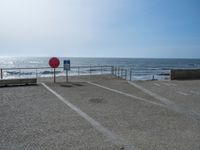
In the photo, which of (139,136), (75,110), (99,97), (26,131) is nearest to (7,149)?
(26,131)

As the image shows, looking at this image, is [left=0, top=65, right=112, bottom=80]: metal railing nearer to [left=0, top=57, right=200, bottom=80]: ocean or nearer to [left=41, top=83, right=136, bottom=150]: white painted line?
[left=0, top=57, right=200, bottom=80]: ocean

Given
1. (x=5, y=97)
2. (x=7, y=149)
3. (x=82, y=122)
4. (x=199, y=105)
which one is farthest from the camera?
(x=5, y=97)

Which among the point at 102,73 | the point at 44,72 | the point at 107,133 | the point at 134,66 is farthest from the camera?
the point at 134,66

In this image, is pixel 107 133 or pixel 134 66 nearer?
pixel 107 133

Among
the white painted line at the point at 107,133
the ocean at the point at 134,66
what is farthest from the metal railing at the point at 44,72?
the white painted line at the point at 107,133

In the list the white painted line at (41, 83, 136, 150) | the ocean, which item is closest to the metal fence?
the ocean

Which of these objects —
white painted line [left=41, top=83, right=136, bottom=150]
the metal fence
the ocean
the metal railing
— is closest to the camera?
white painted line [left=41, top=83, right=136, bottom=150]

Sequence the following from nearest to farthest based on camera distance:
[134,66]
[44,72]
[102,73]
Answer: [44,72] → [102,73] → [134,66]

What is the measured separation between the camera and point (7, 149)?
4.00 m

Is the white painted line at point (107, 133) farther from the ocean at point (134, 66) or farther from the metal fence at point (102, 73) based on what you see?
the ocean at point (134, 66)

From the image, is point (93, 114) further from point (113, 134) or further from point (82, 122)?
point (113, 134)

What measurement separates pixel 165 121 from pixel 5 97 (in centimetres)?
641

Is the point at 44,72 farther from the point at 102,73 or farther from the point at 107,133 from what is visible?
the point at 107,133

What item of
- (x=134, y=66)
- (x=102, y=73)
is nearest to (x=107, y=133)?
(x=102, y=73)
